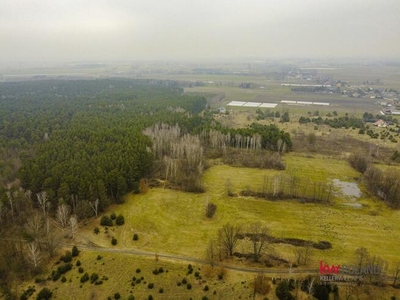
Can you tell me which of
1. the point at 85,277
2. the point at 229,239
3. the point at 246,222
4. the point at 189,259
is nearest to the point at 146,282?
the point at 189,259

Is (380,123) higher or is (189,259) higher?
(380,123)

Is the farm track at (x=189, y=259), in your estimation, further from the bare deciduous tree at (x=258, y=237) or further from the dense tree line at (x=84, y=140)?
the dense tree line at (x=84, y=140)

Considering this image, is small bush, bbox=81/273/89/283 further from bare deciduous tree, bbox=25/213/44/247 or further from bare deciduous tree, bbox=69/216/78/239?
bare deciduous tree, bbox=25/213/44/247

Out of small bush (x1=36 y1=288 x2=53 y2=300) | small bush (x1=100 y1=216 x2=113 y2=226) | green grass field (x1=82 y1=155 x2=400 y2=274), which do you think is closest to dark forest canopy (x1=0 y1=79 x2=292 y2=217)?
small bush (x1=100 y1=216 x2=113 y2=226)

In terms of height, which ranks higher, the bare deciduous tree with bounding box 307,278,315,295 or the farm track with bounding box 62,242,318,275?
the bare deciduous tree with bounding box 307,278,315,295

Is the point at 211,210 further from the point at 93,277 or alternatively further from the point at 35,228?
the point at 35,228

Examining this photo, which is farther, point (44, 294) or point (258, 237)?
point (258, 237)

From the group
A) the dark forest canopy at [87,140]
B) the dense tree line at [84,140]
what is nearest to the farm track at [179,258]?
the dark forest canopy at [87,140]

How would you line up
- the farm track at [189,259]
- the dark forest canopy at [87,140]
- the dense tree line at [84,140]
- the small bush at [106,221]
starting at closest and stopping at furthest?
1. the farm track at [189,259]
2. the small bush at [106,221]
3. the dense tree line at [84,140]
4. the dark forest canopy at [87,140]

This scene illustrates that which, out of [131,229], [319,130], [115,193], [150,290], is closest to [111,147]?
[115,193]
